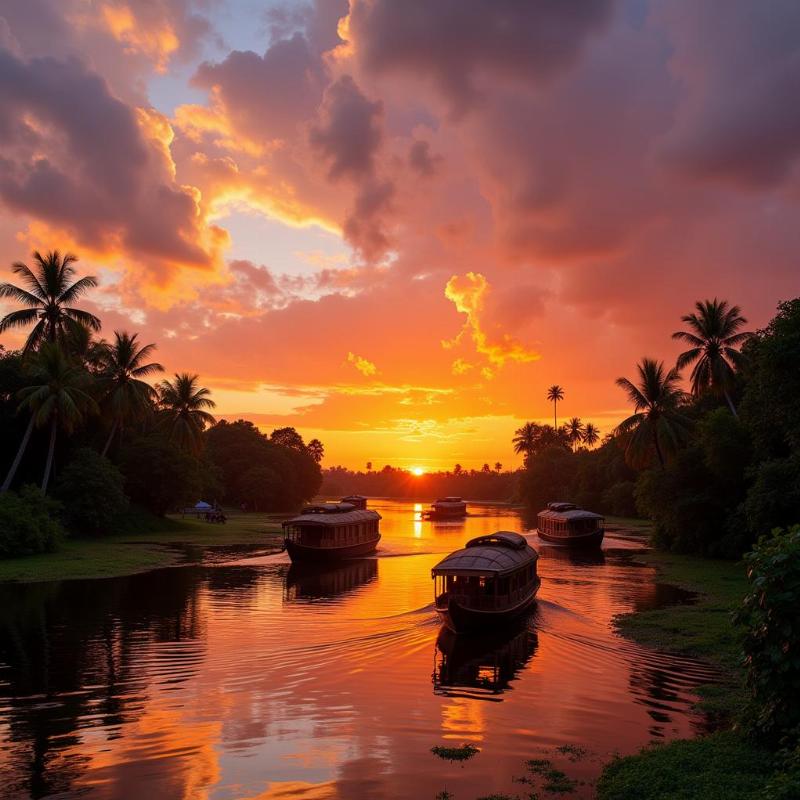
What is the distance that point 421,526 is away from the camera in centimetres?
8588

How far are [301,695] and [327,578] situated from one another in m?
22.9

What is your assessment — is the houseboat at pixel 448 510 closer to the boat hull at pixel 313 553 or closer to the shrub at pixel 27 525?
the boat hull at pixel 313 553

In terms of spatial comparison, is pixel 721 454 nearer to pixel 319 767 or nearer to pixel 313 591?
pixel 313 591

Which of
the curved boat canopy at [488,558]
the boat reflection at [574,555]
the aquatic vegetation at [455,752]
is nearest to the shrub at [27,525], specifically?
the curved boat canopy at [488,558]

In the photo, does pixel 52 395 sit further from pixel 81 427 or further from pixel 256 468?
pixel 256 468

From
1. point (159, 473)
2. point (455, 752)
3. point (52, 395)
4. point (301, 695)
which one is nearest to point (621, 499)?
point (159, 473)

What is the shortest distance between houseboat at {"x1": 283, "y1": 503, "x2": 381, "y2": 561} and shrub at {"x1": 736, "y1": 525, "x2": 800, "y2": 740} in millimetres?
34223

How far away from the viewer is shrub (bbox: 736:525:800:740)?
10.6 meters

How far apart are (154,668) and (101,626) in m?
6.70

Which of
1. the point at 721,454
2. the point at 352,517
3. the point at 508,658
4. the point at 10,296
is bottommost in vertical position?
the point at 508,658

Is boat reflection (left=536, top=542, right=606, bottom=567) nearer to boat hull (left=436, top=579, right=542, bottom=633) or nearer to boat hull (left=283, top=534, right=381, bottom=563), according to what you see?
boat hull (left=283, top=534, right=381, bottom=563)

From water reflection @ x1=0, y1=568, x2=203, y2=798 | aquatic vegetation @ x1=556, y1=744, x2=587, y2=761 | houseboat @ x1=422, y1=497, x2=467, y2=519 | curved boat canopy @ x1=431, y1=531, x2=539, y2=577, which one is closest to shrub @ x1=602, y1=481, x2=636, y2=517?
houseboat @ x1=422, y1=497, x2=467, y2=519

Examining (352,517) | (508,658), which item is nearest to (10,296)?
(352,517)

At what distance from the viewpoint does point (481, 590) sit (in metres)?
25.4
